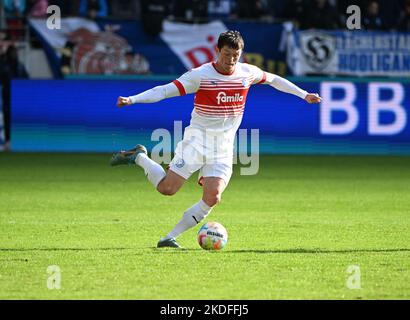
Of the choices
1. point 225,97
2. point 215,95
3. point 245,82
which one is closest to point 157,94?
point 215,95

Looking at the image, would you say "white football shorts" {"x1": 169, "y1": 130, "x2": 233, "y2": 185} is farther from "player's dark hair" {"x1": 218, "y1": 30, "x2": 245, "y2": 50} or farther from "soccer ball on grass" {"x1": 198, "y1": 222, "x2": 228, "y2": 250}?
"player's dark hair" {"x1": 218, "y1": 30, "x2": 245, "y2": 50}

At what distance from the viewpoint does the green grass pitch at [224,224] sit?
26.4ft

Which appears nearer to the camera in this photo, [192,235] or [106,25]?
[192,235]

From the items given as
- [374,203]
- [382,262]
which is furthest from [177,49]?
[382,262]

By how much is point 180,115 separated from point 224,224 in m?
8.92

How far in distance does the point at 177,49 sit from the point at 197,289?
52.8ft

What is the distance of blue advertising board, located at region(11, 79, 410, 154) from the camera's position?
20859mm

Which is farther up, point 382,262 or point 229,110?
point 229,110

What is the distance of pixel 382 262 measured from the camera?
9273 mm

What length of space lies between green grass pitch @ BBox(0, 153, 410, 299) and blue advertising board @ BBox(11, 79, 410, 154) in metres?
1.85

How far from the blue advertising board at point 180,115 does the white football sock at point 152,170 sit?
10.1m

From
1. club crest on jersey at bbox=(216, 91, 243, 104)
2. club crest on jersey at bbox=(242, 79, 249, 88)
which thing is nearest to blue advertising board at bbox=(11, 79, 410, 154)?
club crest on jersey at bbox=(242, 79, 249, 88)

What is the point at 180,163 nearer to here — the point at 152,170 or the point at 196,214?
the point at 152,170
